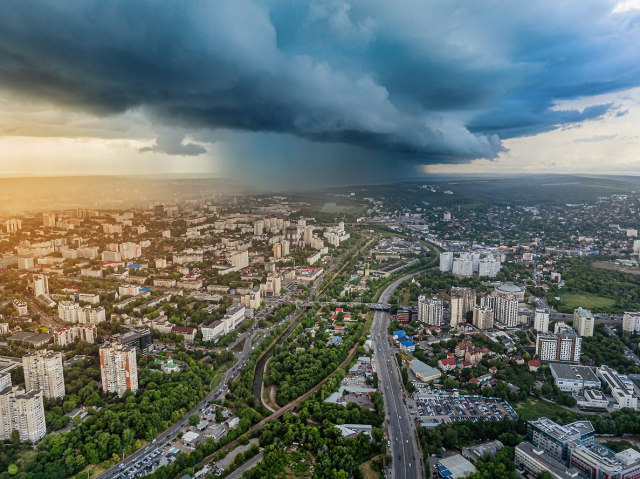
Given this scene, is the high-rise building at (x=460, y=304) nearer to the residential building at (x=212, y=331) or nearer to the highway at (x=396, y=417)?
the highway at (x=396, y=417)

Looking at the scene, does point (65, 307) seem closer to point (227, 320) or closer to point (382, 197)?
point (227, 320)

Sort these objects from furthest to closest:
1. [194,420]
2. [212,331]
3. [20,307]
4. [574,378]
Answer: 1. [20,307]
2. [212,331]
3. [574,378]
4. [194,420]

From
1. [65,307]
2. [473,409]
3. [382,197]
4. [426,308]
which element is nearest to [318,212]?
[382,197]

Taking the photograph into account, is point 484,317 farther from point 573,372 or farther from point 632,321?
point 632,321

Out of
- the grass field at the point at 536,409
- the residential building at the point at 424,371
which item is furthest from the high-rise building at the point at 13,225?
the grass field at the point at 536,409

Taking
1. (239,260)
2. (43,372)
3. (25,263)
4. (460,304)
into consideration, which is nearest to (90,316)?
(43,372)
